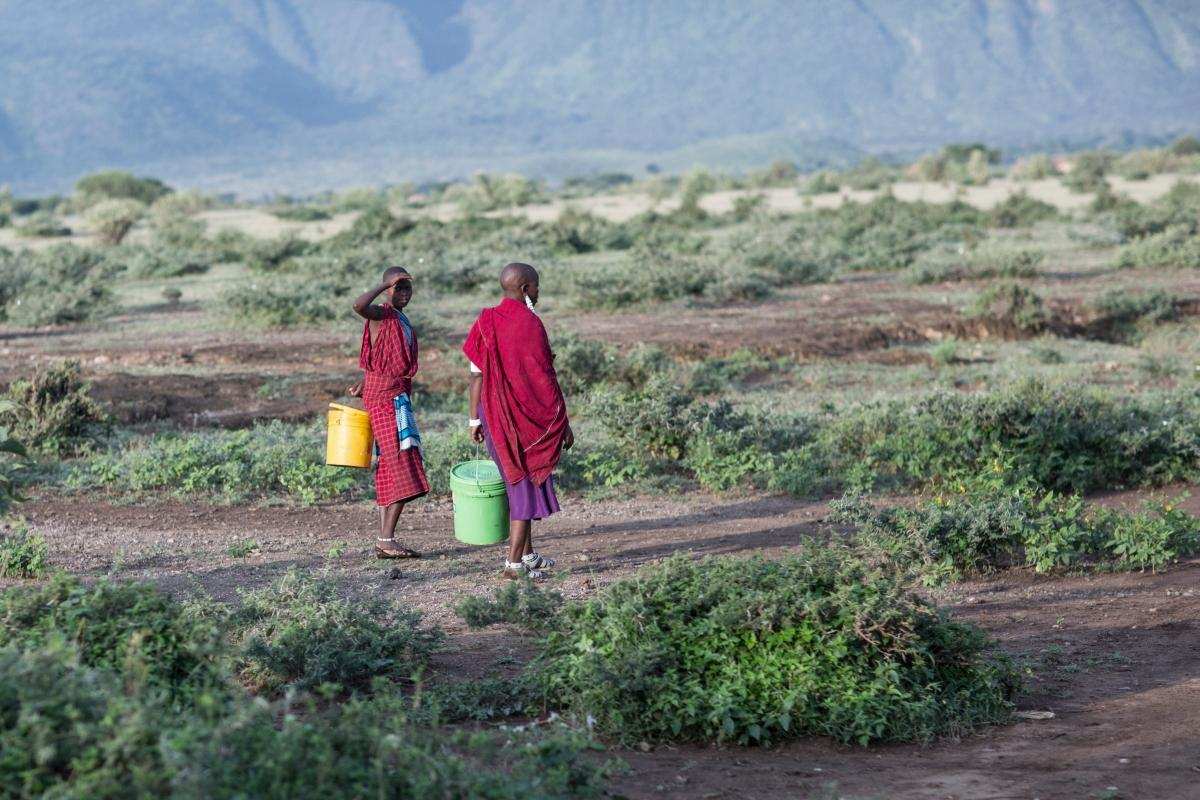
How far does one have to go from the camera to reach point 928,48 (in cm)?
17588

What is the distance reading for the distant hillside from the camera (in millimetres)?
128125

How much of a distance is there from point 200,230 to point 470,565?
25797 millimetres

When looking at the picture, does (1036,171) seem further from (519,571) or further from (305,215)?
(519,571)

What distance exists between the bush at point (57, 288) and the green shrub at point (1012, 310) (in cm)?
1071

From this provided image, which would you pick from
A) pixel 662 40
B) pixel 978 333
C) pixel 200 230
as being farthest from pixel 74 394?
pixel 662 40

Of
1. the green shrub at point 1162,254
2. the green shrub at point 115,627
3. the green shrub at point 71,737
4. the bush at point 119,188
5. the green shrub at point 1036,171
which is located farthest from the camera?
the green shrub at point 1036,171

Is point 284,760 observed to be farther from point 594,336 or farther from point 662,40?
point 662,40

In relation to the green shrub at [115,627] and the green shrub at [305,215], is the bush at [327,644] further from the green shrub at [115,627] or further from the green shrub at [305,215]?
the green shrub at [305,215]

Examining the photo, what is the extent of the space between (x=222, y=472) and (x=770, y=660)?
17.0ft

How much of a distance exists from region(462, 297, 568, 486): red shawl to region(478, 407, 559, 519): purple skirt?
0.14 ft

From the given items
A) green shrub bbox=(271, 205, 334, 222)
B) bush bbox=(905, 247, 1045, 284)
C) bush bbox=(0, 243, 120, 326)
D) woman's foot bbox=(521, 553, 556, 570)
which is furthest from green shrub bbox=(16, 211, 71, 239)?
woman's foot bbox=(521, 553, 556, 570)

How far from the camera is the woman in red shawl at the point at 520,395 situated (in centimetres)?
673


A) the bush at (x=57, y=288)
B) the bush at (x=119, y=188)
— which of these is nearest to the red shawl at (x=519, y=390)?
the bush at (x=57, y=288)

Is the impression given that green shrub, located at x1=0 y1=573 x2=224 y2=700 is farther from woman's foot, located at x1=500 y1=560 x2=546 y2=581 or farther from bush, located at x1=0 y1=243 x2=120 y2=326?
bush, located at x1=0 y1=243 x2=120 y2=326
